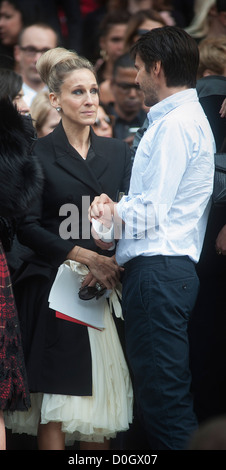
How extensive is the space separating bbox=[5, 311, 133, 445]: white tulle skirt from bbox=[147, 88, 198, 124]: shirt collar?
108 centimetres

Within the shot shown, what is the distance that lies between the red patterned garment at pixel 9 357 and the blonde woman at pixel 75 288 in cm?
28

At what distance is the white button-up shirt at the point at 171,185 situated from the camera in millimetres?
3299

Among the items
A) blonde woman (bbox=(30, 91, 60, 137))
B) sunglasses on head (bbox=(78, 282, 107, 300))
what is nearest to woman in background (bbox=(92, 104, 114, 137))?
blonde woman (bbox=(30, 91, 60, 137))

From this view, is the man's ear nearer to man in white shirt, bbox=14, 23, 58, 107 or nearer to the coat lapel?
the coat lapel

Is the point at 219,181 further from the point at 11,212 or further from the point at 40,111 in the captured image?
the point at 40,111

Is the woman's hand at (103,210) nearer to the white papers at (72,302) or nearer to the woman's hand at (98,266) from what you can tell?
the woman's hand at (98,266)

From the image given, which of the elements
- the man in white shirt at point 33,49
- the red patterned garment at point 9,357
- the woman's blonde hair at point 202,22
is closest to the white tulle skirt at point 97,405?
the red patterned garment at point 9,357

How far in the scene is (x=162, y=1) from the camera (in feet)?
23.4

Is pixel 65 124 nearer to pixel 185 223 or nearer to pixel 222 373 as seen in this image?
pixel 185 223

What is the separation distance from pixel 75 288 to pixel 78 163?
647 millimetres

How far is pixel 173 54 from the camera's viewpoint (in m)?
3.47

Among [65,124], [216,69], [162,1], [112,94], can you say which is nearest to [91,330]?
[65,124]

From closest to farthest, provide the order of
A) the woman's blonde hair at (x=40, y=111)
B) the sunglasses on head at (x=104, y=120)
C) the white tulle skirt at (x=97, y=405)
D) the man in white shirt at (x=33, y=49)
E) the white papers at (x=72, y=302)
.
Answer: the white tulle skirt at (x=97, y=405) < the white papers at (x=72, y=302) < the woman's blonde hair at (x=40, y=111) < the sunglasses on head at (x=104, y=120) < the man in white shirt at (x=33, y=49)

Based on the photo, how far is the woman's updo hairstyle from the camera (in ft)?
13.0
